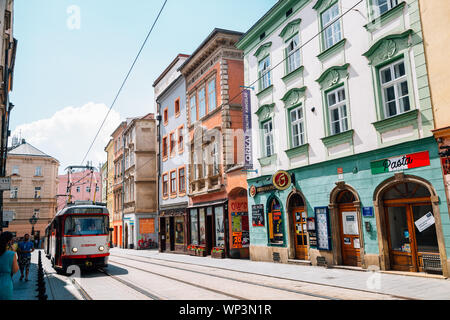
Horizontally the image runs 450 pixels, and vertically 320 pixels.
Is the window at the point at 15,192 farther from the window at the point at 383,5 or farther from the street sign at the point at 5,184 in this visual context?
the window at the point at 383,5

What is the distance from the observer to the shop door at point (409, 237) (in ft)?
36.1

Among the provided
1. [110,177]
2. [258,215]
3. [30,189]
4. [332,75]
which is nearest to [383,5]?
[332,75]

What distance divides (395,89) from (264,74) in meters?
8.05

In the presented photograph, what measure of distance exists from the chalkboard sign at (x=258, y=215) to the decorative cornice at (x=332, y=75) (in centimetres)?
693

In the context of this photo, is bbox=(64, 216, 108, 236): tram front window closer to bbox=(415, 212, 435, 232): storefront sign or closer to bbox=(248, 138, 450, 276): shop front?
bbox=(248, 138, 450, 276): shop front

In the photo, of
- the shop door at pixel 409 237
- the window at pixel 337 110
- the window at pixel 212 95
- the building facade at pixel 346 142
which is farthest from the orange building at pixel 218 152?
the shop door at pixel 409 237

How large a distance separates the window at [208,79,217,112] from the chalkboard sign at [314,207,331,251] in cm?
1176

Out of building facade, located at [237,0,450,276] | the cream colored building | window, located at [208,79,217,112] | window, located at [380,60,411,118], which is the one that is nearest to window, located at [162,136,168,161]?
window, located at [208,79,217,112]

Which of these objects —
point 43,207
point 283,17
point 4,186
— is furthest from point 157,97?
point 43,207

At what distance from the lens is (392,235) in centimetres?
1218

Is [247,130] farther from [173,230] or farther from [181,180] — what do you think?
[173,230]

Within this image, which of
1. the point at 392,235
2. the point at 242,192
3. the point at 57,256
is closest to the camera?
the point at 392,235
